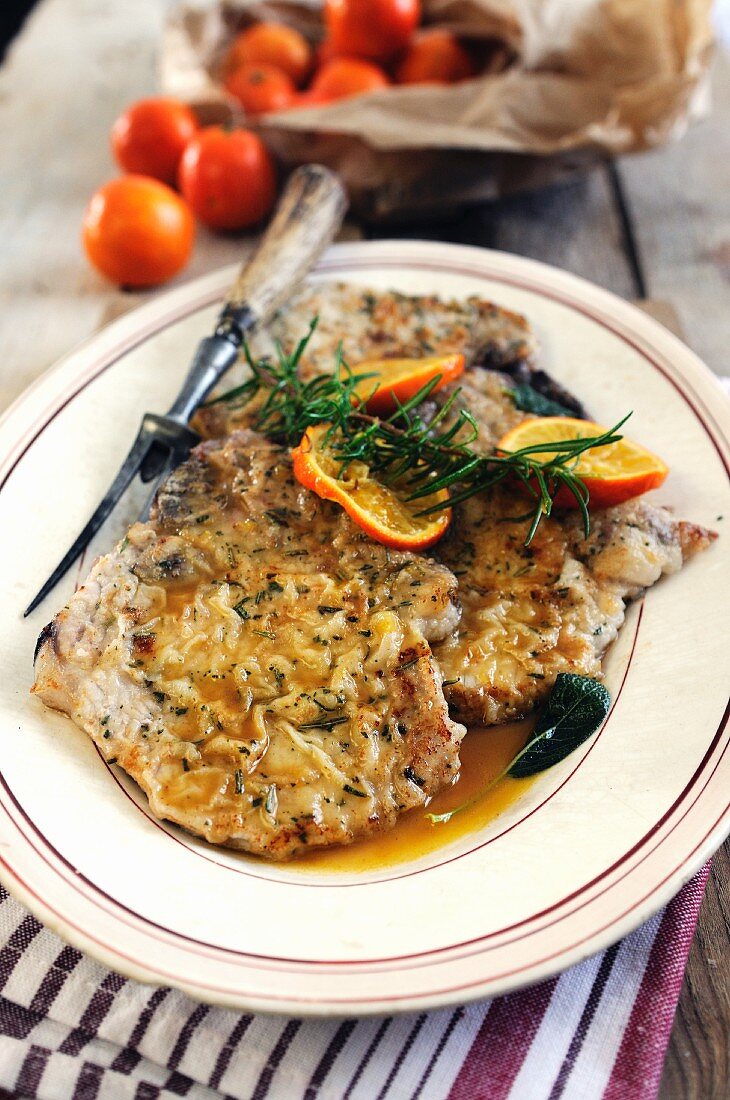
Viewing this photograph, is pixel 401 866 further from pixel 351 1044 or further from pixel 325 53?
pixel 325 53

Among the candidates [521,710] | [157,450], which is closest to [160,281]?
[157,450]

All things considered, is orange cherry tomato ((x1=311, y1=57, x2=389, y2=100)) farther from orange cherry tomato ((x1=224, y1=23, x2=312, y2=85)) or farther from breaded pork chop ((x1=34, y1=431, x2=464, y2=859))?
breaded pork chop ((x1=34, y1=431, x2=464, y2=859))

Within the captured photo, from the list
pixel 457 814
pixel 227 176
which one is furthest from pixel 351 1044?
pixel 227 176

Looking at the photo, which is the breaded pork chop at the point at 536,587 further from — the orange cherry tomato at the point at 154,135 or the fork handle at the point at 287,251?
the orange cherry tomato at the point at 154,135

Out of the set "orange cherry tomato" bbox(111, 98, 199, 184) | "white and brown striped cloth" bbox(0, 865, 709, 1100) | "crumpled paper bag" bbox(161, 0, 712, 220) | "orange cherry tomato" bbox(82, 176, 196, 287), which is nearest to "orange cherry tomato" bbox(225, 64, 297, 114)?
"crumpled paper bag" bbox(161, 0, 712, 220)

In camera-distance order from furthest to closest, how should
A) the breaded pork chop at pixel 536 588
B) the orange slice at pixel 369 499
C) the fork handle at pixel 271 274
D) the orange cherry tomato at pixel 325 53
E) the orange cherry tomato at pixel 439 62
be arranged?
the orange cherry tomato at pixel 325 53, the orange cherry tomato at pixel 439 62, the fork handle at pixel 271 274, the orange slice at pixel 369 499, the breaded pork chop at pixel 536 588

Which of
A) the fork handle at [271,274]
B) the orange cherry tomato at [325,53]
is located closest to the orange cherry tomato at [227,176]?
the fork handle at [271,274]

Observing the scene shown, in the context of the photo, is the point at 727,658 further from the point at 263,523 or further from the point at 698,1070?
the point at 263,523
